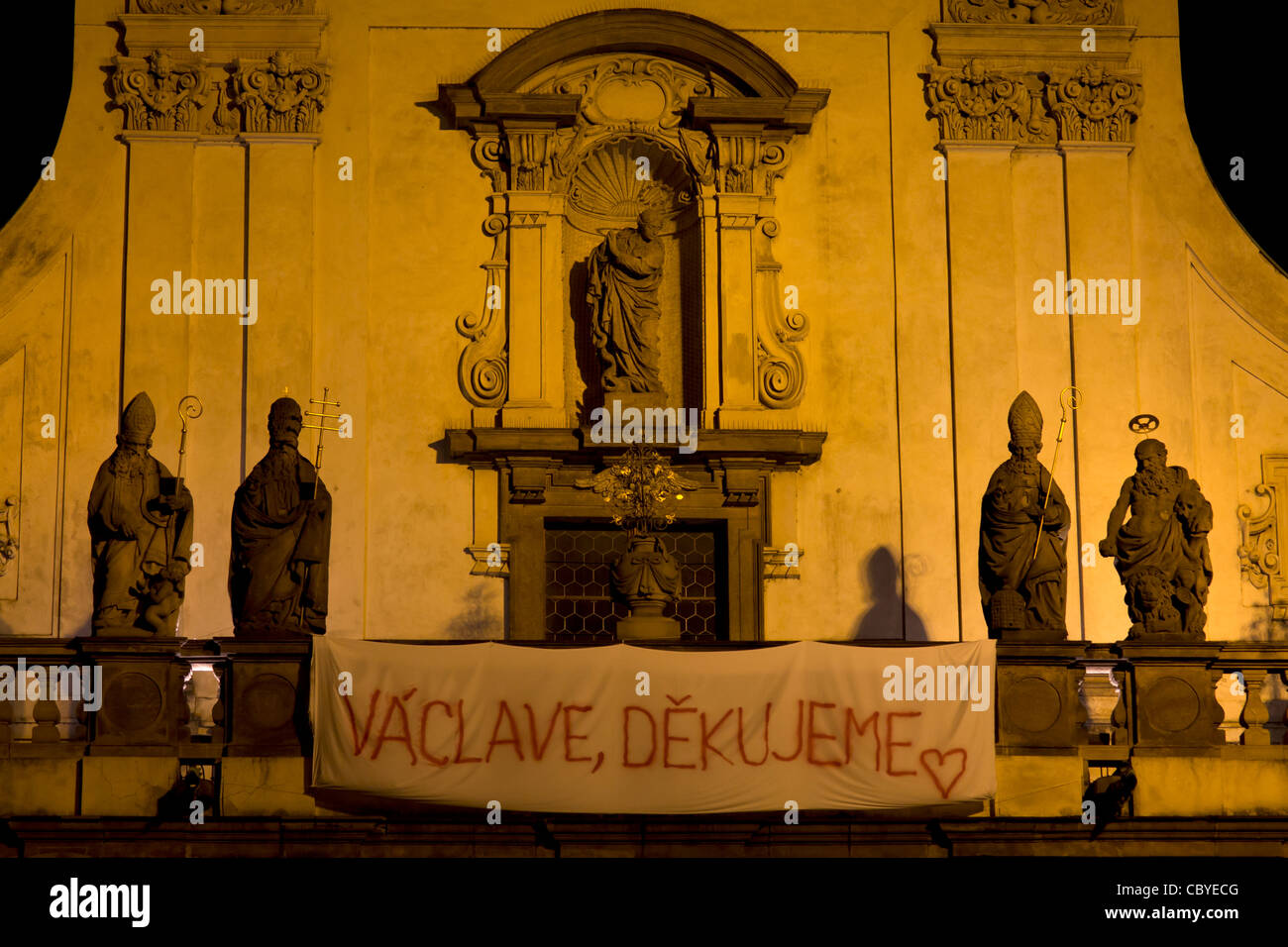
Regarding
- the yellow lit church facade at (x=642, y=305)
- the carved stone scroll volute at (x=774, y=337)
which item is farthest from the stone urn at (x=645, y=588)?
the carved stone scroll volute at (x=774, y=337)

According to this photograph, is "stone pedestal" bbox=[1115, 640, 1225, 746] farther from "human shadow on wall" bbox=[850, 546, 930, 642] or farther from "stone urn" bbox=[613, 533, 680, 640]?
"stone urn" bbox=[613, 533, 680, 640]

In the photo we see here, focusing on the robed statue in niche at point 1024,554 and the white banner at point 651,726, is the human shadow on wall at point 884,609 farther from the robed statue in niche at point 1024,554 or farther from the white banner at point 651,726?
the white banner at point 651,726

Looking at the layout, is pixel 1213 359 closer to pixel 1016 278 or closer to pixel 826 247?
pixel 1016 278

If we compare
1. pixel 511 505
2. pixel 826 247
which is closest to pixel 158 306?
pixel 511 505

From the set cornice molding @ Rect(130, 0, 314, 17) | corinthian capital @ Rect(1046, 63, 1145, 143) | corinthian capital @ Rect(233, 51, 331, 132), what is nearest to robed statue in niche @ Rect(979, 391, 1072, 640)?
corinthian capital @ Rect(1046, 63, 1145, 143)

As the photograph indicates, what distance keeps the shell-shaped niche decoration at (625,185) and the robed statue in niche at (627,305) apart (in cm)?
70

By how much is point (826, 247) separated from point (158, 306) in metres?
5.72

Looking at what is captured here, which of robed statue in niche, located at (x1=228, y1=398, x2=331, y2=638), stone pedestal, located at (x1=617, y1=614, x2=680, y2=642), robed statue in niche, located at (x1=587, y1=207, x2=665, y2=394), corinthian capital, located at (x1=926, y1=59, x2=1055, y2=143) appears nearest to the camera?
robed statue in niche, located at (x1=228, y1=398, x2=331, y2=638)

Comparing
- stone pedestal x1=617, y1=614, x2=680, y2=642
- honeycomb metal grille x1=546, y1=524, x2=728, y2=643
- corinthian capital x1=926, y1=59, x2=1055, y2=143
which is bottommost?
stone pedestal x1=617, y1=614, x2=680, y2=642

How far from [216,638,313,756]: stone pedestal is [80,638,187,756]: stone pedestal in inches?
15.4

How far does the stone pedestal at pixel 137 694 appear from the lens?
14.6 meters

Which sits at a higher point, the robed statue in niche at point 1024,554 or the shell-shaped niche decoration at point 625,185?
the shell-shaped niche decoration at point 625,185

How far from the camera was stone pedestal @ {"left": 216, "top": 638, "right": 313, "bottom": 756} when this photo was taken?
14562 millimetres

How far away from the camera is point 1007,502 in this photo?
15.2 metres
